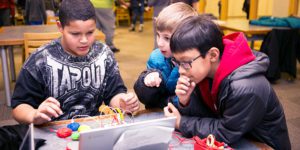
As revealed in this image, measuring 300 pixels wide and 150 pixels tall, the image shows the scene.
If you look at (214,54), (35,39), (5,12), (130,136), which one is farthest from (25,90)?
(5,12)

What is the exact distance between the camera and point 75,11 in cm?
146

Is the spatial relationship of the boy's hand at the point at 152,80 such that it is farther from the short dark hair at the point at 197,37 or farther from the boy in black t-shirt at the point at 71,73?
the short dark hair at the point at 197,37

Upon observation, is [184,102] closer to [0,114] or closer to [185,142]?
[185,142]

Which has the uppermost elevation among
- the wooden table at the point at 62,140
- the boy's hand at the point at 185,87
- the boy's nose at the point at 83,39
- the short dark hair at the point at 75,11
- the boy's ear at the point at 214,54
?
the short dark hair at the point at 75,11

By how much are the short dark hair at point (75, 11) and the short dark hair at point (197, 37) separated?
18.8 inches

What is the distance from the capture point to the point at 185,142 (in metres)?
1.22

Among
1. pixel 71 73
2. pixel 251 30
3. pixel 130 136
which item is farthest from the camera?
pixel 251 30

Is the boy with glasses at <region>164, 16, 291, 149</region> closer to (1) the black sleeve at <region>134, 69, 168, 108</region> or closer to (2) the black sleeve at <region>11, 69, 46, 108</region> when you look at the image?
(1) the black sleeve at <region>134, 69, 168, 108</region>

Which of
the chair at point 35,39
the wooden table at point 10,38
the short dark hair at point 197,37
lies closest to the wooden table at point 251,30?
the wooden table at point 10,38

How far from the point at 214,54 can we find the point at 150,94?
0.45 meters

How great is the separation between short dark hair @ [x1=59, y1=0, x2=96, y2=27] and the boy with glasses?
0.47 metres

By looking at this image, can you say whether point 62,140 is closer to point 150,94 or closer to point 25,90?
point 25,90

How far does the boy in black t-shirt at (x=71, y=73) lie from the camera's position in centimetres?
145

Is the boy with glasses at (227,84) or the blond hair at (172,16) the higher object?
the blond hair at (172,16)
